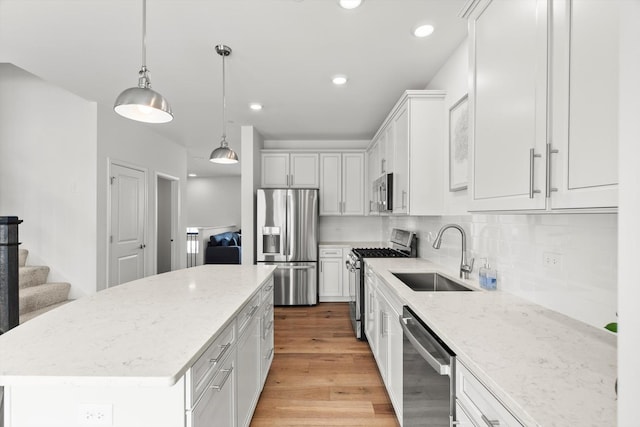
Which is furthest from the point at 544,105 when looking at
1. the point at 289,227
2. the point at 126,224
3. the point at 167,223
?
the point at 167,223

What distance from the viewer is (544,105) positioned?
104 cm

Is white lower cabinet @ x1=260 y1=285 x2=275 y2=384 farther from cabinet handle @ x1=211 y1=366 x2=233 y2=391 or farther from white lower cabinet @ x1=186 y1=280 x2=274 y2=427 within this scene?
cabinet handle @ x1=211 y1=366 x2=233 y2=391

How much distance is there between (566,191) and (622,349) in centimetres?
63

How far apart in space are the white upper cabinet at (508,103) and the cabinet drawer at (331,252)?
10.6ft

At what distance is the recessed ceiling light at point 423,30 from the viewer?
2090 millimetres

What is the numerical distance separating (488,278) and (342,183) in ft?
10.6

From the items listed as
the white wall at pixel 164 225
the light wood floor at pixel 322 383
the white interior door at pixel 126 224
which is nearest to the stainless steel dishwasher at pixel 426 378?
the light wood floor at pixel 322 383

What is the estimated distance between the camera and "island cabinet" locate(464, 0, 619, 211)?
2.73ft

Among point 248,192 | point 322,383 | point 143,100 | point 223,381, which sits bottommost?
point 322,383

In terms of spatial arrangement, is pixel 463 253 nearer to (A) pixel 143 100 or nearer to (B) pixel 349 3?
(B) pixel 349 3

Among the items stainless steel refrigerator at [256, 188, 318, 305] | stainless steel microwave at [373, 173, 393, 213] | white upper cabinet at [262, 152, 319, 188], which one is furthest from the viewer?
white upper cabinet at [262, 152, 319, 188]

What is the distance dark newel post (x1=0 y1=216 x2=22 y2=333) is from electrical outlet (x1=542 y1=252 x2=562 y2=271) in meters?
3.37

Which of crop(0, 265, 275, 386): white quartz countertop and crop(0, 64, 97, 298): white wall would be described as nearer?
crop(0, 265, 275, 386): white quartz countertop

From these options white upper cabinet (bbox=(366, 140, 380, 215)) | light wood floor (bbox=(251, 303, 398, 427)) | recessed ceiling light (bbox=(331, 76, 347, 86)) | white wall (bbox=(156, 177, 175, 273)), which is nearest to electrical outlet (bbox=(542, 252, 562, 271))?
light wood floor (bbox=(251, 303, 398, 427))
